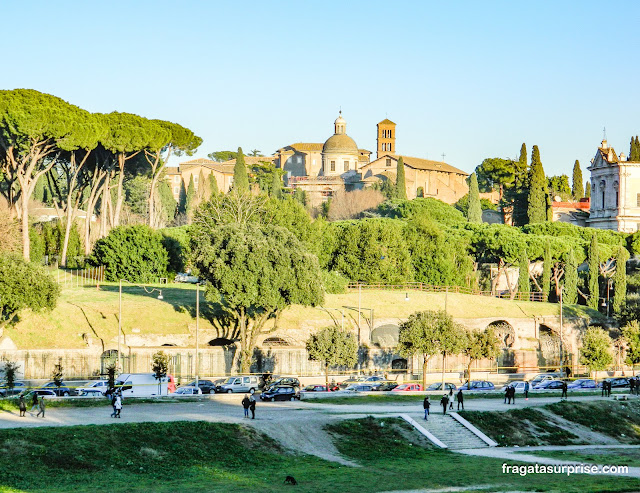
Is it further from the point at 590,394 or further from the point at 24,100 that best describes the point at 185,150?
the point at 590,394

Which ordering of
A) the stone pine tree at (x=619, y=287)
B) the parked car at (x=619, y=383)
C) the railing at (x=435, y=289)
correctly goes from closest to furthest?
the parked car at (x=619, y=383) < the stone pine tree at (x=619, y=287) < the railing at (x=435, y=289)

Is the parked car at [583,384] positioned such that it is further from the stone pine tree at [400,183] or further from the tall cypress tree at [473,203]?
the stone pine tree at [400,183]

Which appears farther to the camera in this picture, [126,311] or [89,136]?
[89,136]

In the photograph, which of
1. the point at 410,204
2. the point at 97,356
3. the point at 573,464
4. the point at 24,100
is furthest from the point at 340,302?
the point at 410,204

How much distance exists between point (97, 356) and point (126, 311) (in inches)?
222

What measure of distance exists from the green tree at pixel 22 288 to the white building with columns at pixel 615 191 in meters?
85.4

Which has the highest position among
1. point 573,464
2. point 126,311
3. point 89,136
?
point 89,136

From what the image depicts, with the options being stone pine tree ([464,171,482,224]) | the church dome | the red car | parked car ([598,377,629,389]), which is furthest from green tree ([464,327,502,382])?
the church dome

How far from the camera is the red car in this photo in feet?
192

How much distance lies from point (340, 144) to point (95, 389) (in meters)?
141

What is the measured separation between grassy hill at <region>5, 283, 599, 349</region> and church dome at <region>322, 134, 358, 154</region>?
4025 inches

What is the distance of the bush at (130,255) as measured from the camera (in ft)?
276

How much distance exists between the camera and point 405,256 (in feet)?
316

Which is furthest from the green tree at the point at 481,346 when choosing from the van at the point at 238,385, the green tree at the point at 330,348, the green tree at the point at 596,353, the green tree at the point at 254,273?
the van at the point at 238,385
